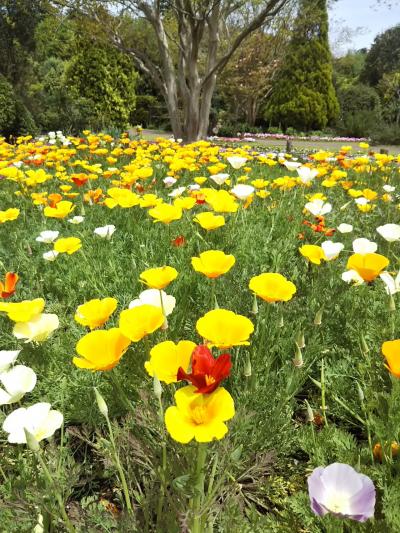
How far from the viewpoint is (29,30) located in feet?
54.7

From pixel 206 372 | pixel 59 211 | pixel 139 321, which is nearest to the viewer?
pixel 206 372

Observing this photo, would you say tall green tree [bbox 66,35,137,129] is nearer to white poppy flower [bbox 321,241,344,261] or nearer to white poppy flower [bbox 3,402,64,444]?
white poppy flower [bbox 321,241,344,261]

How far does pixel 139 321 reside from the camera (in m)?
0.99

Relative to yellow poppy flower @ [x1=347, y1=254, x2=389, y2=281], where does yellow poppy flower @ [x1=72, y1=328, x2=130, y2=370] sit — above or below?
below

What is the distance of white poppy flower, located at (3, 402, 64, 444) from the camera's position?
937 mm

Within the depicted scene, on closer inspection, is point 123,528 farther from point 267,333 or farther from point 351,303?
point 351,303

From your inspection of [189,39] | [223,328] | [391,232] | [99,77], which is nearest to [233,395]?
[223,328]

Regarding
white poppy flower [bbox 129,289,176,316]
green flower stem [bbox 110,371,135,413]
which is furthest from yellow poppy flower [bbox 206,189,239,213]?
green flower stem [bbox 110,371,135,413]

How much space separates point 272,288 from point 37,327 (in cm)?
70

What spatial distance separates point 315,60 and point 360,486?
2474 cm

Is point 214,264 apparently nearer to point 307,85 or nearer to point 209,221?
point 209,221

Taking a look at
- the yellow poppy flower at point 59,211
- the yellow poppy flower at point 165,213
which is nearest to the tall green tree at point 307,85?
the yellow poppy flower at point 59,211

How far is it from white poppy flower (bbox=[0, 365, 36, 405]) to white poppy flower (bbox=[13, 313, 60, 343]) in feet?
0.59

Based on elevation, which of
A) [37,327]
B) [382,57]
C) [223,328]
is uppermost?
[382,57]
